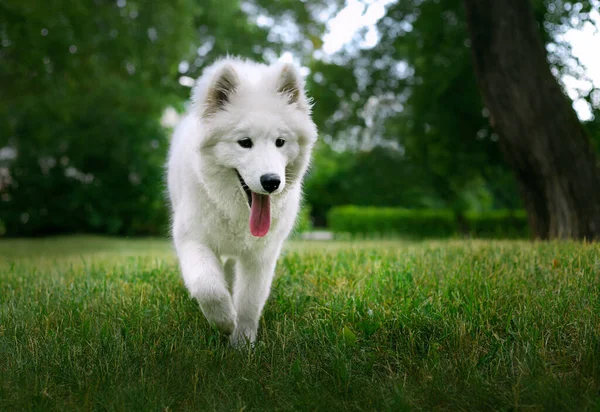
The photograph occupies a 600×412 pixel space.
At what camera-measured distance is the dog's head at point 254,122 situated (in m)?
3.48

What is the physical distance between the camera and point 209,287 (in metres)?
3.34

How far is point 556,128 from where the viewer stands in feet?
24.4

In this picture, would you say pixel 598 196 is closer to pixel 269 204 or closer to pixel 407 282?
pixel 407 282

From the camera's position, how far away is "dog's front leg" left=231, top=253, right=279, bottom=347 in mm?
3865

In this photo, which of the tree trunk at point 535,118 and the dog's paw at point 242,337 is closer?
the dog's paw at point 242,337

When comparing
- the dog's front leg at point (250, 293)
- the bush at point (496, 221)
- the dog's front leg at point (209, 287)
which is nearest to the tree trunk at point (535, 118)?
the dog's front leg at point (250, 293)

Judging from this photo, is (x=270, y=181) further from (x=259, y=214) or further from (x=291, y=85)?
(x=291, y=85)

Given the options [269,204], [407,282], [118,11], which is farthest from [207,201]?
[118,11]

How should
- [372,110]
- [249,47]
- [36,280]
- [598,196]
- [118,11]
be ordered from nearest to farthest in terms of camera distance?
1. [36,280]
2. [598,196]
3. [118,11]
4. [372,110]
5. [249,47]

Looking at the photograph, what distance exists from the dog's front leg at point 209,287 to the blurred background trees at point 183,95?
18.8ft

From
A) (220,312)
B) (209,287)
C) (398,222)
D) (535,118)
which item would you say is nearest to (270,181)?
(209,287)

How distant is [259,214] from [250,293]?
65 centimetres

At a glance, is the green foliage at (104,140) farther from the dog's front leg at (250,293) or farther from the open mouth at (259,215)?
the open mouth at (259,215)

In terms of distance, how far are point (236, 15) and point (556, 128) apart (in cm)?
1591
